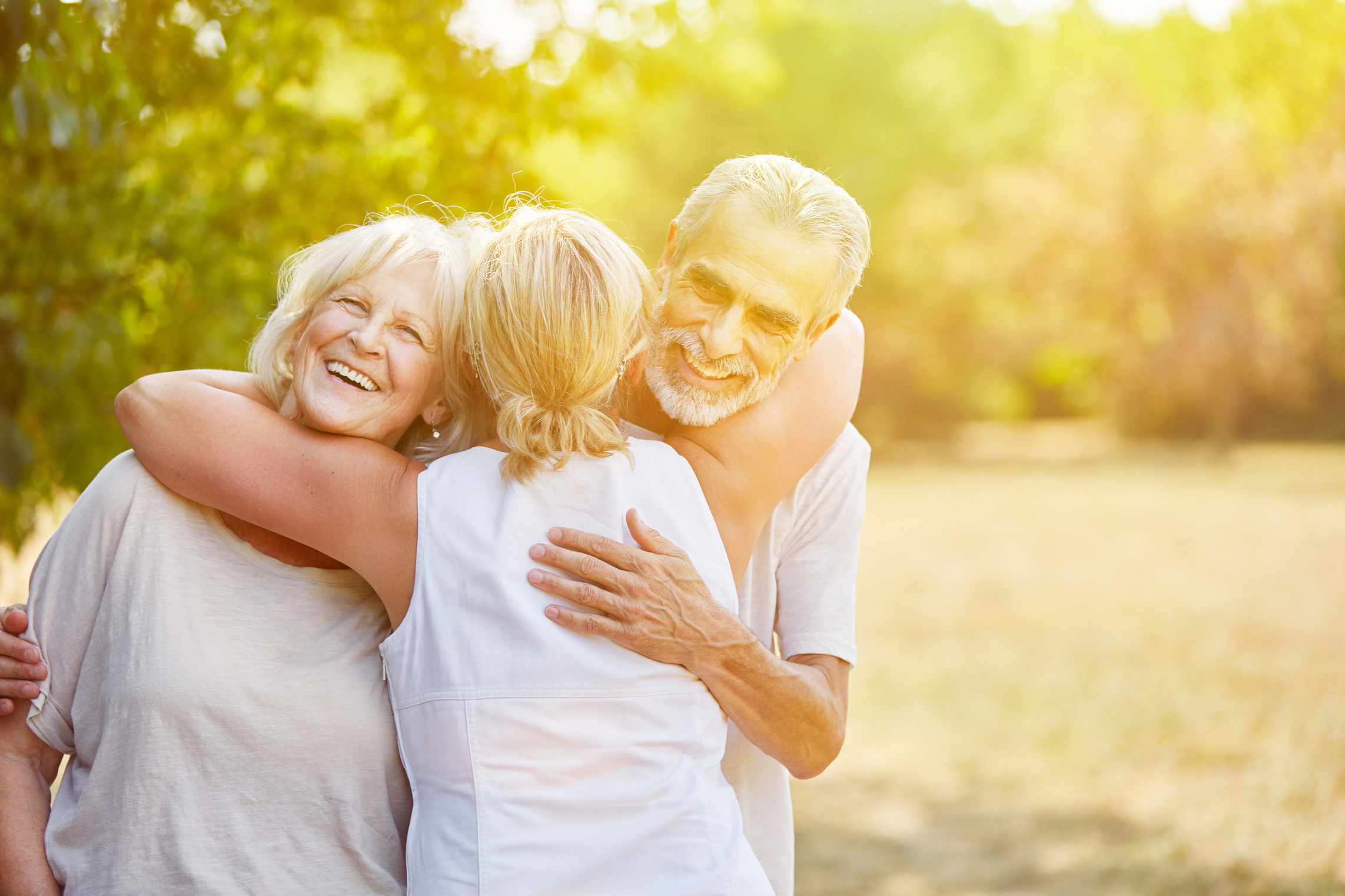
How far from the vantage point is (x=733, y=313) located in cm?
224

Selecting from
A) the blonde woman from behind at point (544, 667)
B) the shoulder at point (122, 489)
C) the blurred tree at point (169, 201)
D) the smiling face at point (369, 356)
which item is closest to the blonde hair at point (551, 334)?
the blonde woman from behind at point (544, 667)

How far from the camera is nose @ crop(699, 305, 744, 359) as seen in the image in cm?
221

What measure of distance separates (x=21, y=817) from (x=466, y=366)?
1.06 metres

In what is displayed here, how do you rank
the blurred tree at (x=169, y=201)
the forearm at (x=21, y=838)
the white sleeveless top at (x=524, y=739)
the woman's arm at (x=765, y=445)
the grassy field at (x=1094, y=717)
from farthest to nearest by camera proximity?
1. the grassy field at (x=1094, y=717)
2. the blurred tree at (x=169, y=201)
3. the woman's arm at (x=765, y=445)
4. the forearm at (x=21, y=838)
5. the white sleeveless top at (x=524, y=739)

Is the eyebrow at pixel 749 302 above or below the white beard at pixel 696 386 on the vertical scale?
above

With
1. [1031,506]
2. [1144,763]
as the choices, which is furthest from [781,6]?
[1031,506]

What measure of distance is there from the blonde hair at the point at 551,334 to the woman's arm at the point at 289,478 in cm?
21

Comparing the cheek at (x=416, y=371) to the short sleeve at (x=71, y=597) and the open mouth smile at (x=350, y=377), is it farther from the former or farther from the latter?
the short sleeve at (x=71, y=597)

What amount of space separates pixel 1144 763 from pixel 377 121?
6224mm

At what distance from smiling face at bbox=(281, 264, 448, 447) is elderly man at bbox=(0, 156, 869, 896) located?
0.47 meters

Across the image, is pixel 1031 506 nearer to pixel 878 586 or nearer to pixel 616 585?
pixel 878 586

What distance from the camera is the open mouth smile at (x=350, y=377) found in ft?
6.38

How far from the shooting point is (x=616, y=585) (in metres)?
1.85

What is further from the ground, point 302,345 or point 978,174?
point 978,174
